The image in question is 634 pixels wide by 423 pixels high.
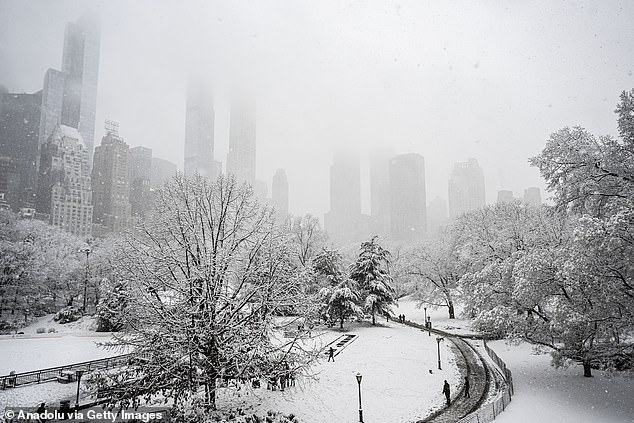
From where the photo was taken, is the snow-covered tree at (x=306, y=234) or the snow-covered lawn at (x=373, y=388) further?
the snow-covered tree at (x=306, y=234)

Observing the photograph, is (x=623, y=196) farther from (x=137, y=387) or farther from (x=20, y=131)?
(x=20, y=131)

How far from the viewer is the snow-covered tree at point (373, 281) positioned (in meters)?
37.2

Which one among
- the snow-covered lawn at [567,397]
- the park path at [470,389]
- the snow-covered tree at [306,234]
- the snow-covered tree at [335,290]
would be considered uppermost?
the snow-covered tree at [306,234]

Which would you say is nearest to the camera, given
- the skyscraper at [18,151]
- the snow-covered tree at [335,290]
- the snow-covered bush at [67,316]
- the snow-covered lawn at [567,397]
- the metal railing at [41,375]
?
the snow-covered lawn at [567,397]

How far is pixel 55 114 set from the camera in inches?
6147

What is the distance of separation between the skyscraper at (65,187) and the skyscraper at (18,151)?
289cm

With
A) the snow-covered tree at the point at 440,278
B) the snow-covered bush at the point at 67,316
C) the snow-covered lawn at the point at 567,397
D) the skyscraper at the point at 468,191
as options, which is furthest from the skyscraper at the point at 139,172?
the skyscraper at the point at 468,191

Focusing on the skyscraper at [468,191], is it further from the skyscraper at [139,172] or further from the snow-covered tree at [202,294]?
the snow-covered tree at [202,294]

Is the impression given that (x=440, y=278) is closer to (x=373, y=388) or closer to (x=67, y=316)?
(x=373, y=388)

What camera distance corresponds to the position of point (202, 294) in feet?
44.8

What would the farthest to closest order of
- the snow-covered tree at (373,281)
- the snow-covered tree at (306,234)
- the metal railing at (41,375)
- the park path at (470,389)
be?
1. the snow-covered tree at (306,234)
2. the snow-covered tree at (373,281)
3. the metal railing at (41,375)
4. the park path at (470,389)

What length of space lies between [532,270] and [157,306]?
16.6m

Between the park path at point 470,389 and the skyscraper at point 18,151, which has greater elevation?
the skyscraper at point 18,151

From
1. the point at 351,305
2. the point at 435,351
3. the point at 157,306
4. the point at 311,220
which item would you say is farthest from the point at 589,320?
the point at 311,220
